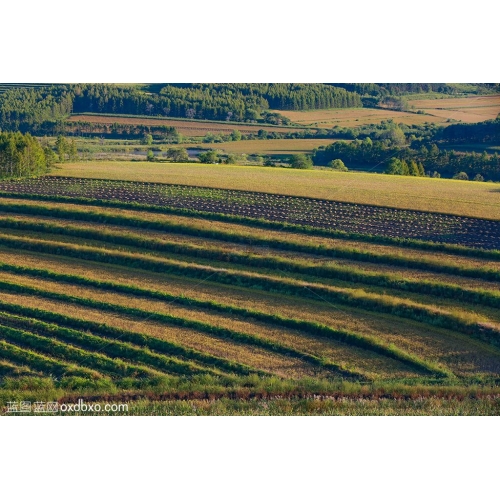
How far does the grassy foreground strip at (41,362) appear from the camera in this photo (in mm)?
15344

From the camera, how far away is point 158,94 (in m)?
17.9

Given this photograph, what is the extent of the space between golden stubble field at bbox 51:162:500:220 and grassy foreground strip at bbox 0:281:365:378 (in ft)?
14.2

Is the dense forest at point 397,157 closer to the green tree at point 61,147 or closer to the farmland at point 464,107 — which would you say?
the farmland at point 464,107

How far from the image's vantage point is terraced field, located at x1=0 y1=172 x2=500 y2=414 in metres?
15.0

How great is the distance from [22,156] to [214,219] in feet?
20.5

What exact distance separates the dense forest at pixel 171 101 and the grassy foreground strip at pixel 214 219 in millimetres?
2480

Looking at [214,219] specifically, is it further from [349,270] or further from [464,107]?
[464,107]

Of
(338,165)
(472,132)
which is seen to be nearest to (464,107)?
(472,132)

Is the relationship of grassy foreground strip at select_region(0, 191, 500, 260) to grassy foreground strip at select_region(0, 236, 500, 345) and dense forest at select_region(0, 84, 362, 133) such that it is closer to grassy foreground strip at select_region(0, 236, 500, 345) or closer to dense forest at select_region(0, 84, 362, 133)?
grassy foreground strip at select_region(0, 236, 500, 345)

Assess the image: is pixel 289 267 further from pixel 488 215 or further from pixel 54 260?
pixel 54 260

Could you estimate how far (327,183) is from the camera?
18672 mm

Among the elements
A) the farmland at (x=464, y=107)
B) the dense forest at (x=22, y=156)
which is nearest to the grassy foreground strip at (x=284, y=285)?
the dense forest at (x=22, y=156)

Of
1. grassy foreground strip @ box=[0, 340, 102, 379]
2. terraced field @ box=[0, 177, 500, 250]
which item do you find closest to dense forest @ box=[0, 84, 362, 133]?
terraced field @ box=[0, 177, 500, 250]

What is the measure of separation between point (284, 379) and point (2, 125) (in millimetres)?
11233
